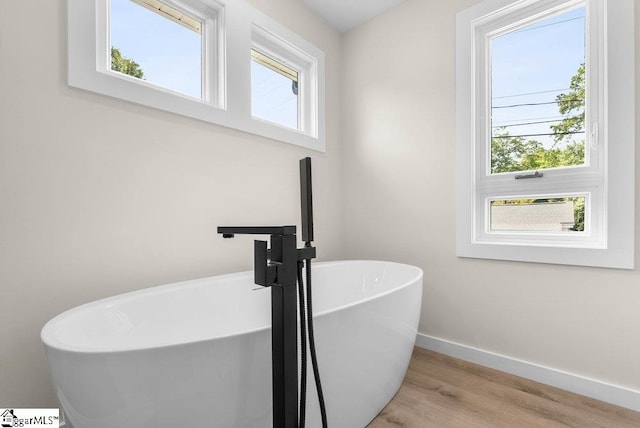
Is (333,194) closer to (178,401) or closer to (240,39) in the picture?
(240,39)

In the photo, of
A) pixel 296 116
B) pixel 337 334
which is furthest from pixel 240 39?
pixel 337 334

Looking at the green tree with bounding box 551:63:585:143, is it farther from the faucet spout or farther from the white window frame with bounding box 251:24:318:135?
the faucet spout

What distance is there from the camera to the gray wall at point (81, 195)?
45.9 inches

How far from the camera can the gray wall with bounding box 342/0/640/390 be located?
154cm

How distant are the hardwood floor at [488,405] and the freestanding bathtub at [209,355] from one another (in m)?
0.13

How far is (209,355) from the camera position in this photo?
31.6 inches

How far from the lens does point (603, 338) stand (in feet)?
5.01

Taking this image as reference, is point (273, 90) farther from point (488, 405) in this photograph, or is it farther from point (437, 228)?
point (488, 405)

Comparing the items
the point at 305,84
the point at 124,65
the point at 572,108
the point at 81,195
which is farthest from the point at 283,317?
the point at 305,84

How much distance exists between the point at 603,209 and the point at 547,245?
301 mm

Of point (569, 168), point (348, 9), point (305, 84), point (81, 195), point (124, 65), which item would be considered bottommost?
point (81, 195)

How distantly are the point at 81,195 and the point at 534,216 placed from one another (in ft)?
7.70

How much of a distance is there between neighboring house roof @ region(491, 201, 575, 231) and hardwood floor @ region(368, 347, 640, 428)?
34.2 inches

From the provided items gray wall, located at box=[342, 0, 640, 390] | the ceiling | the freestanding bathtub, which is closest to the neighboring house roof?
gray wall, located at box=[342, 0, 640, 390]
